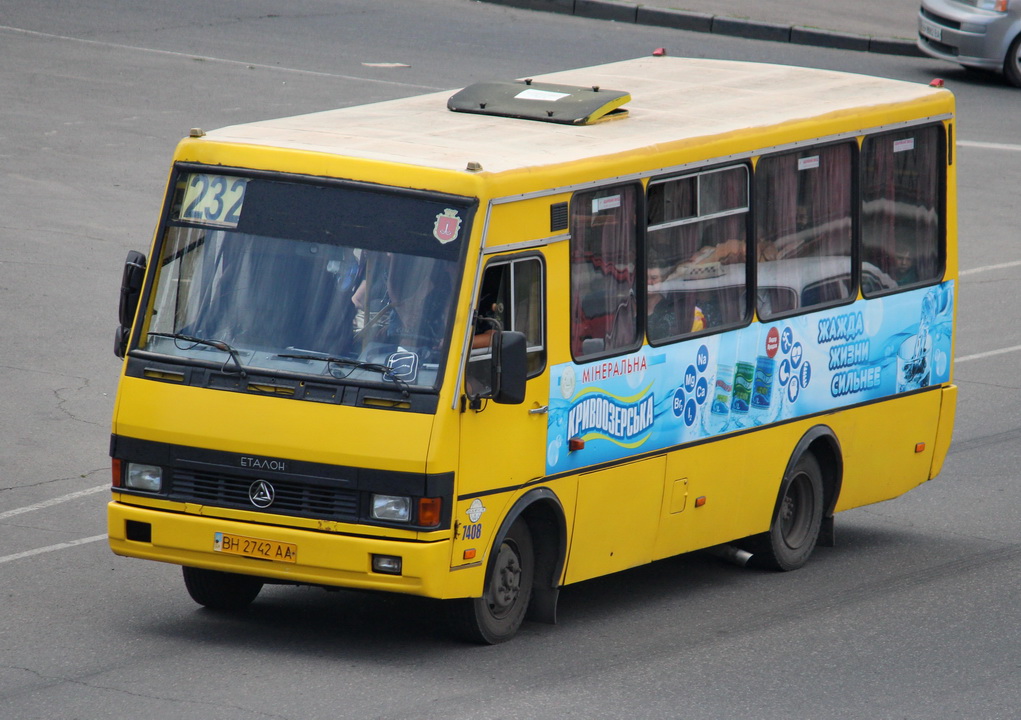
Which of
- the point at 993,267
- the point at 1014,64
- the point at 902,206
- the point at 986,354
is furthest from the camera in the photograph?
the point at 1014,64

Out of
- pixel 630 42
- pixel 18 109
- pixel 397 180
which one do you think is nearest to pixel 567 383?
pixel 397 180

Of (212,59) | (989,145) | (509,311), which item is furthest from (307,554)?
(989,145)

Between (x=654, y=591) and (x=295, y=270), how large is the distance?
327cm

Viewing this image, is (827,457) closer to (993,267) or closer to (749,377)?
(749,377)

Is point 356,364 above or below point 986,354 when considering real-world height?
above

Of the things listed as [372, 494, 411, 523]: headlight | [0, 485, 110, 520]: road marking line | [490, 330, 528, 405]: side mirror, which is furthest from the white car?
[372, 494, 411, 523]: headlight

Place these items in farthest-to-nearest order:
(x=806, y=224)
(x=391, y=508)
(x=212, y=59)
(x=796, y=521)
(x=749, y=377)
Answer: (x=212, y=59), (x=796, y=521), (x=806, y=224), (x=749, y=377), (x=391, y=508)

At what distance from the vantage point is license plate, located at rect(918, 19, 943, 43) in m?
27.0

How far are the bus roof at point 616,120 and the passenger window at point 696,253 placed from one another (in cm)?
29

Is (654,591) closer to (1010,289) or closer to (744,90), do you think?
(744,90)

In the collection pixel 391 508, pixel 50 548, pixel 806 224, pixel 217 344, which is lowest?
pixel 50 548

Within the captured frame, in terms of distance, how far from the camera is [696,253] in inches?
414

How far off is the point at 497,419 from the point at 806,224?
10.6ft

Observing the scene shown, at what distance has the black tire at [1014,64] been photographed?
89.3ft
